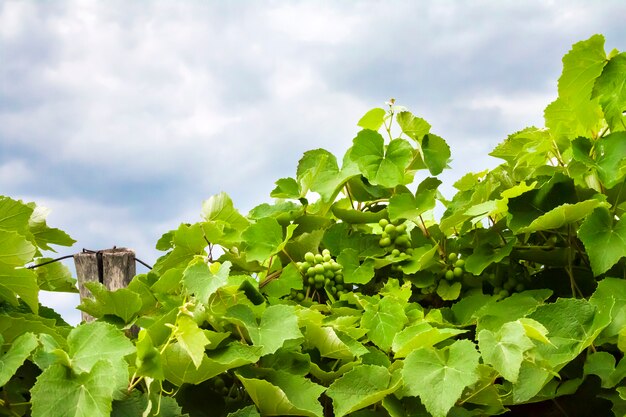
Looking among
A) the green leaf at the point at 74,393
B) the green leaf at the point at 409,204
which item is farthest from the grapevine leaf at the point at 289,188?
the green leaf at the point at 74,393

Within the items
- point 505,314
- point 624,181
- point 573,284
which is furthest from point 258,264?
point 624,181

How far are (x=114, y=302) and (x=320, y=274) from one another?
56 centimetres

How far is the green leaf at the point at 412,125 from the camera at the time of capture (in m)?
2.27

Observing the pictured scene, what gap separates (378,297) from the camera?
6.22 ft

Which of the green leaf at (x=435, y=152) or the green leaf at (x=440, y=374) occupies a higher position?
the green leaf at (x=435, y=152)

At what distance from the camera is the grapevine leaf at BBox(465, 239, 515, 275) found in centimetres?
198

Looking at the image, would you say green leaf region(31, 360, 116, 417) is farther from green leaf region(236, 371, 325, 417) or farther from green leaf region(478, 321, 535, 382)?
green leaf region(478, 321, 535, 382)

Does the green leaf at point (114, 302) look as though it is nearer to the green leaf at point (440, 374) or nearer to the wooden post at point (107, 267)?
the wooden post at point (107, 267)

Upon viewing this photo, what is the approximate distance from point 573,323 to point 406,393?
1.40 ft

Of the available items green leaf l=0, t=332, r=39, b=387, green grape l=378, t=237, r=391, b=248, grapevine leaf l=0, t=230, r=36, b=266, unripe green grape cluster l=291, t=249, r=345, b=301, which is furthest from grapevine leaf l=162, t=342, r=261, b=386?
green grape l=378, t=237, r=391, b=248

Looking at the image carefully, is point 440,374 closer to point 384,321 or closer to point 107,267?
point 384,321

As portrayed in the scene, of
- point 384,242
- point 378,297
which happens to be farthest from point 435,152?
point 378,297

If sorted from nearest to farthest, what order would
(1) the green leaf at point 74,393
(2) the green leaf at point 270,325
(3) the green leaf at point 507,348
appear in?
(1) the green leaf at point 74,393 → (3) the green leaf at point 507,348 → (2) the green leaf at point 270,325

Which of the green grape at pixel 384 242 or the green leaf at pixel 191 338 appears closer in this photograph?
the green leaf at pixel 191 338
